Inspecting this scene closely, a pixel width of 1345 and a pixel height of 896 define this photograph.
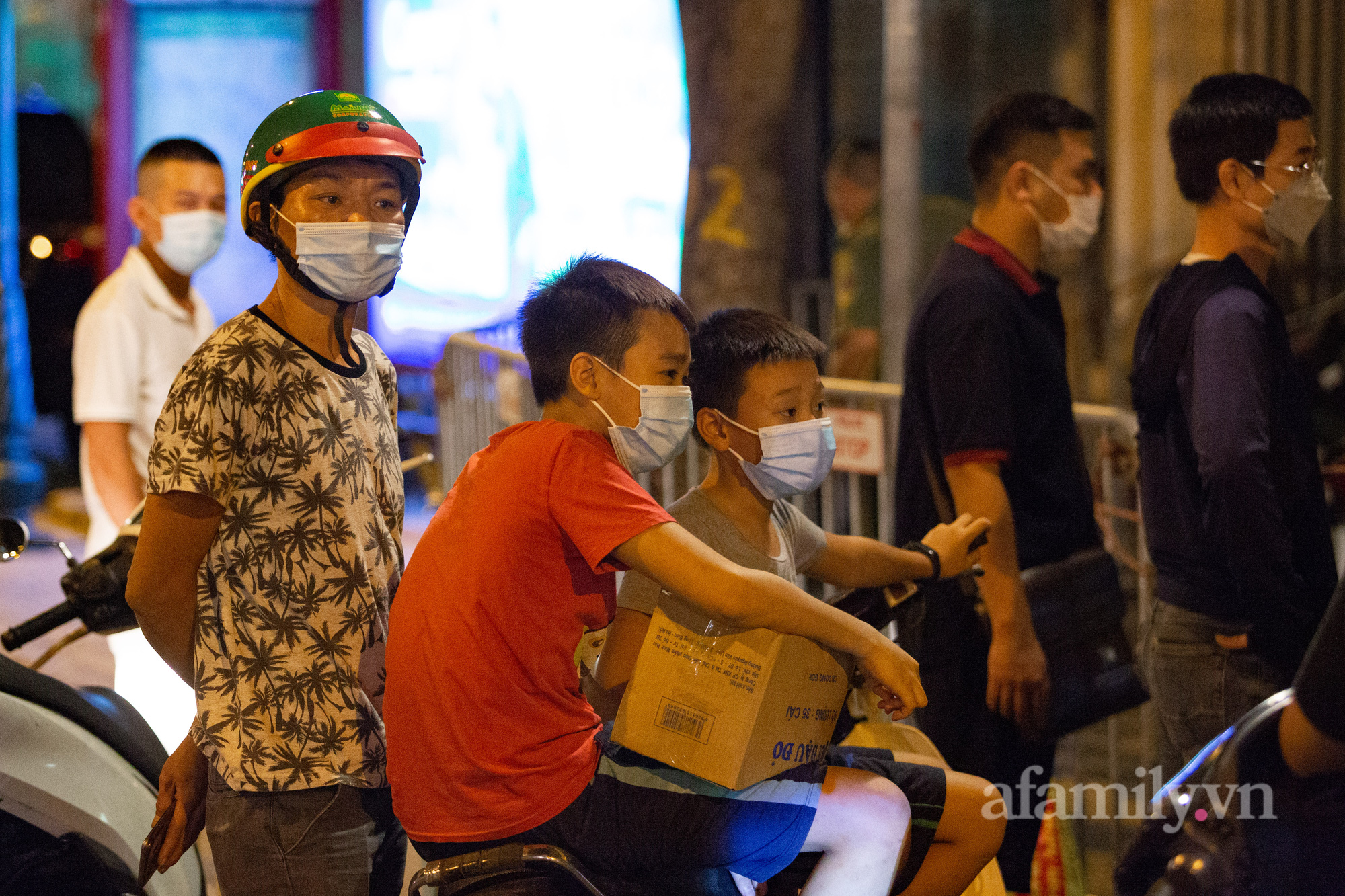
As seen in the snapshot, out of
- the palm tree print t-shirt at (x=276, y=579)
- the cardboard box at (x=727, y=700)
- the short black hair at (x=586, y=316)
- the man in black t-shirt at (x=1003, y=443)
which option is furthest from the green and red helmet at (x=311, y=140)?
the man in black t-shirt at (x=1003, y=443)

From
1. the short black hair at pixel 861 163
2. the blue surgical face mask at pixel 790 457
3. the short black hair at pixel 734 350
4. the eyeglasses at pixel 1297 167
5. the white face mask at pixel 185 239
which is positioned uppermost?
the short black hair at pixel 861 163

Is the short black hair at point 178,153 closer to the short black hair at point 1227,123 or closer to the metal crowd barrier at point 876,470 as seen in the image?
the metal crowd barrier at point 876,470

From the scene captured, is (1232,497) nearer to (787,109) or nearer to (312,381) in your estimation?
(312,381)

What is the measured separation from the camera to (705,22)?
7375mm

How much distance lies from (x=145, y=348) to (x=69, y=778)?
1.52 m

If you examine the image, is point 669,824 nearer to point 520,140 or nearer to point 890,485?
point 890,485

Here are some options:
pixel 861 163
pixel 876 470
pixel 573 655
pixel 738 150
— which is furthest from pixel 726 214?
pixel 573 655

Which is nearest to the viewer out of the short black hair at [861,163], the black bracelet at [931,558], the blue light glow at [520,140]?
the black bracelet at [931,558]

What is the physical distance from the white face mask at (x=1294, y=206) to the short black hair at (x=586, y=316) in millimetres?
1522

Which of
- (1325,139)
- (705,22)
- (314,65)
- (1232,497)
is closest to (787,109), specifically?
(705,22)

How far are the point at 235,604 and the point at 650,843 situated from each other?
80 cm

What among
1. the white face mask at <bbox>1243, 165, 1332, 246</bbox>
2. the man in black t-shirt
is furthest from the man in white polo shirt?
the white face mask at <bbox>1243, 165, 1332, 246</bbox>

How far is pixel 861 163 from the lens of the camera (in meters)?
7.34

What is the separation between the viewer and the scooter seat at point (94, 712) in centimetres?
285
